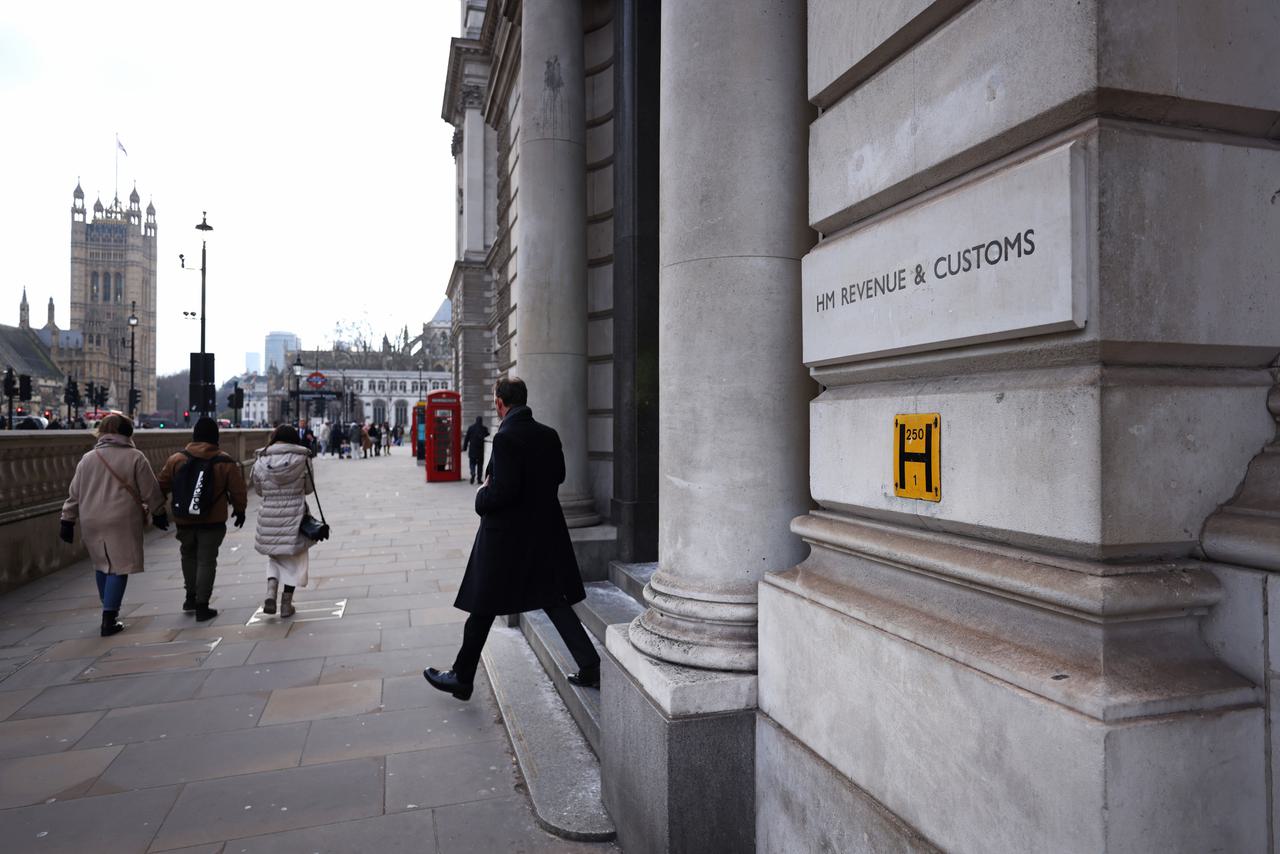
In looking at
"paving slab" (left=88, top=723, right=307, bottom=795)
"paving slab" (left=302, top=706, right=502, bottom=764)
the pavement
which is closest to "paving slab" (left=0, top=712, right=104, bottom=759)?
the pavement

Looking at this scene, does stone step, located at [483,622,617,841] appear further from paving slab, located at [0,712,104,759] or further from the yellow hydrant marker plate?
paving slab, located at [0,712,104,759]

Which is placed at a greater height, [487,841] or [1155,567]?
[1155,567]

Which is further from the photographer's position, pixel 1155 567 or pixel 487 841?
pixel 487 841

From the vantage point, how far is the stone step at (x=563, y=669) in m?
Result: 4.00

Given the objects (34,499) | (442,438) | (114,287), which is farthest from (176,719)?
(114,287)

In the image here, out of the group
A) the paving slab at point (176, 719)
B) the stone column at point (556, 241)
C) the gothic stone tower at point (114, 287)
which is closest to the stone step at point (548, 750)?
the paving slab at point (176, 719)

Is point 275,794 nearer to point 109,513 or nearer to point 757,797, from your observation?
point 757,797

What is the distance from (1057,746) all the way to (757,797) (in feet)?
4.77

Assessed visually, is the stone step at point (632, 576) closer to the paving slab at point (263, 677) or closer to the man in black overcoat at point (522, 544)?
the man in black overcoat at point (522, 544)

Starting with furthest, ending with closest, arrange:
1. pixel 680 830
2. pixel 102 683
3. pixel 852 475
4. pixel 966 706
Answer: pixel 102 683 → pixel 680 830 → pixel 852 475 → pixel 966 706

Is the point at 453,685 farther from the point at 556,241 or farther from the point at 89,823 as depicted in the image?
the point at 556,241

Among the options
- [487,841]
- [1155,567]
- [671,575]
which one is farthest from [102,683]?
[1155,567]

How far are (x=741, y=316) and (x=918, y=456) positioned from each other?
1040 millimetres

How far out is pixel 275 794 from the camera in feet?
11.8
